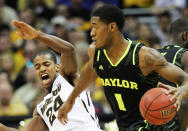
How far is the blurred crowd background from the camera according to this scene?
30.5ft

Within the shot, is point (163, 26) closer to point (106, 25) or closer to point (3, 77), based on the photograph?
point (3, 77)

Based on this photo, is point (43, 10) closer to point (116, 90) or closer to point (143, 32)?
point (143, 32)

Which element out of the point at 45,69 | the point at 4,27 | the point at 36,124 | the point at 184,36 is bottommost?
the point at 36,124

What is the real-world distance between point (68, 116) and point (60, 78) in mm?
536

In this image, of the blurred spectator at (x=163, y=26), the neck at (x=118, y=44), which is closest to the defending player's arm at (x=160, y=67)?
the neck at (x=118, y=44)

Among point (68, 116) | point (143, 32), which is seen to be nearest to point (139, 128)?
point (68, 116)

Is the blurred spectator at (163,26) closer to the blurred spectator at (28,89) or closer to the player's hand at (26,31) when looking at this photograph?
the blurred spectator at (28,89)

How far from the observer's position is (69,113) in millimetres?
5828

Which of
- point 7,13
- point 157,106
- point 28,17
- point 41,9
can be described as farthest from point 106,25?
point 7,13

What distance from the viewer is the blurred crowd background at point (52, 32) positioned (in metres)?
9.30

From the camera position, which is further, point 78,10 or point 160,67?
point 78,10

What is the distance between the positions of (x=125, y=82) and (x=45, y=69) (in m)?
1.30

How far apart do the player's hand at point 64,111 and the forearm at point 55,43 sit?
70cm

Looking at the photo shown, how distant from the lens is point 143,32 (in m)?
10.3
